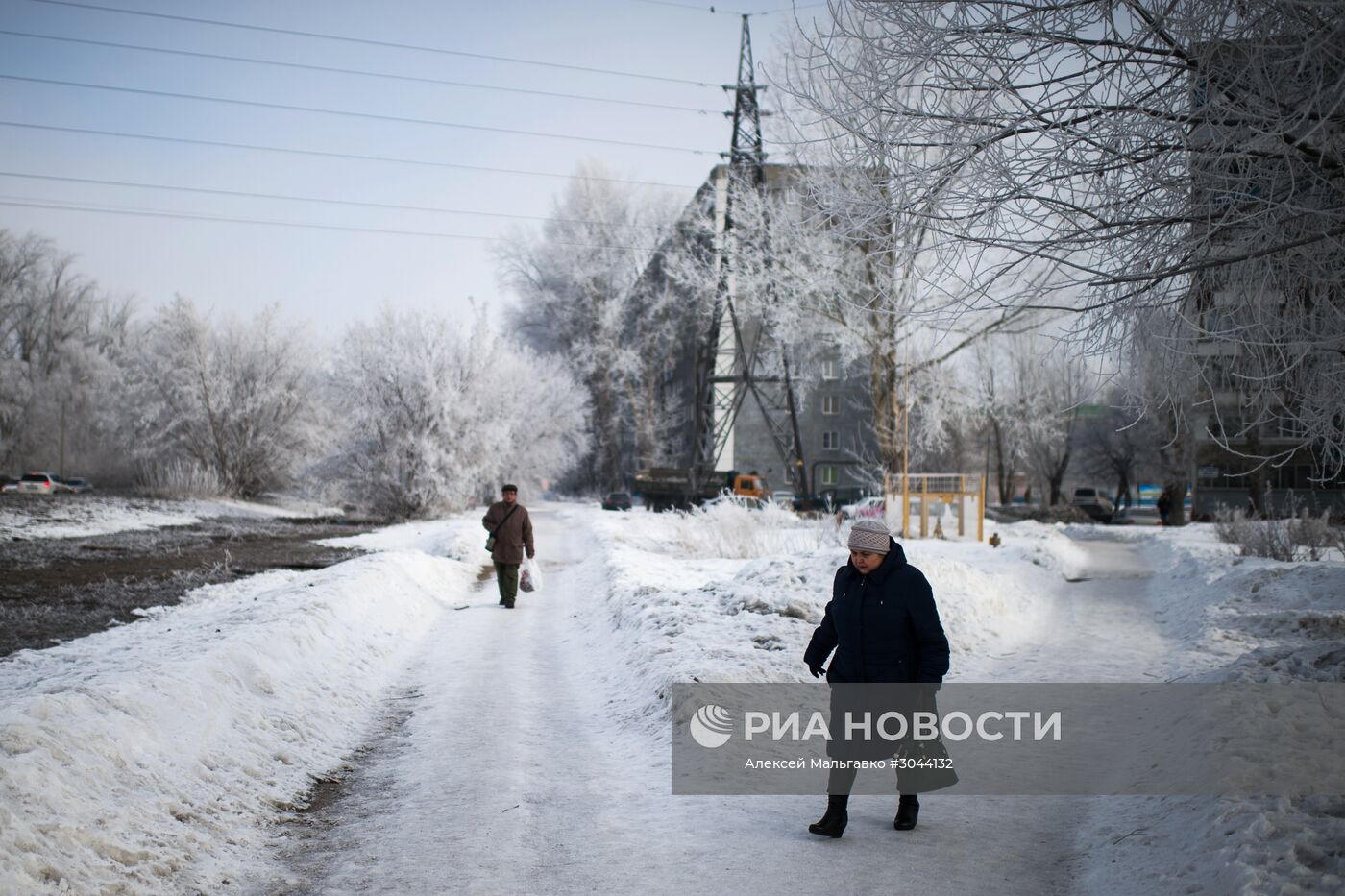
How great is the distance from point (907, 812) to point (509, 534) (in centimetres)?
1000

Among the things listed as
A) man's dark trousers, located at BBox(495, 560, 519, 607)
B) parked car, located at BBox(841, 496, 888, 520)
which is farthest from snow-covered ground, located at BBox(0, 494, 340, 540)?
parked car, located at BBox(841, 496, 888, 520)

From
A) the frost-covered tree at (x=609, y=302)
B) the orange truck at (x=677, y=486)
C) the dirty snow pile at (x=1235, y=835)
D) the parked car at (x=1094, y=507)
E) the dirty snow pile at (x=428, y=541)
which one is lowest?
the parked car at (x=1094, y=507)

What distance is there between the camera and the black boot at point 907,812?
5352mm

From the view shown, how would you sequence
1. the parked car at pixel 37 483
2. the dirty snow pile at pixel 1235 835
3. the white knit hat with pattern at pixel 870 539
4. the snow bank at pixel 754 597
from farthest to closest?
→ the parked car at pixel 37 483
the snow bank at pixel 754 597
the white knit hat with pattern at pixel 870 539
the dirty snow pile at pixel 1235 835

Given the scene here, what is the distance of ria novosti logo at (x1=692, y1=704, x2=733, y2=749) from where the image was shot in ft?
23.4

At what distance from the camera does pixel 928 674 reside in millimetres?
5102

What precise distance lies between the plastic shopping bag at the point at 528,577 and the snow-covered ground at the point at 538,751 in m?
0.97

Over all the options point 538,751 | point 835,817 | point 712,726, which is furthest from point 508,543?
point 835,817

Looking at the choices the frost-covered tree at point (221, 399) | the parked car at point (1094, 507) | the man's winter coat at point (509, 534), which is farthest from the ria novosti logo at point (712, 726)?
the parked car at point (1094, 507)

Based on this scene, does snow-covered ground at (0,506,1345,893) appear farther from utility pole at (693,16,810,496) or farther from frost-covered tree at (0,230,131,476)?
frost-covered tree at (0,230,131,476)

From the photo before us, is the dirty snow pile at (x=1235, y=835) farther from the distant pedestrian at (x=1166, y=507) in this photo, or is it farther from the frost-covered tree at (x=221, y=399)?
the frost-covered tree at (x=221, y=399)

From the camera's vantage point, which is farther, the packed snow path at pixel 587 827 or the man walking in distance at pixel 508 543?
the man walking in distance at pixel 508 543

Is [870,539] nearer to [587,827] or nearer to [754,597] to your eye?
[587,827]

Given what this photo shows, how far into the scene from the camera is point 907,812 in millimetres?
5355
